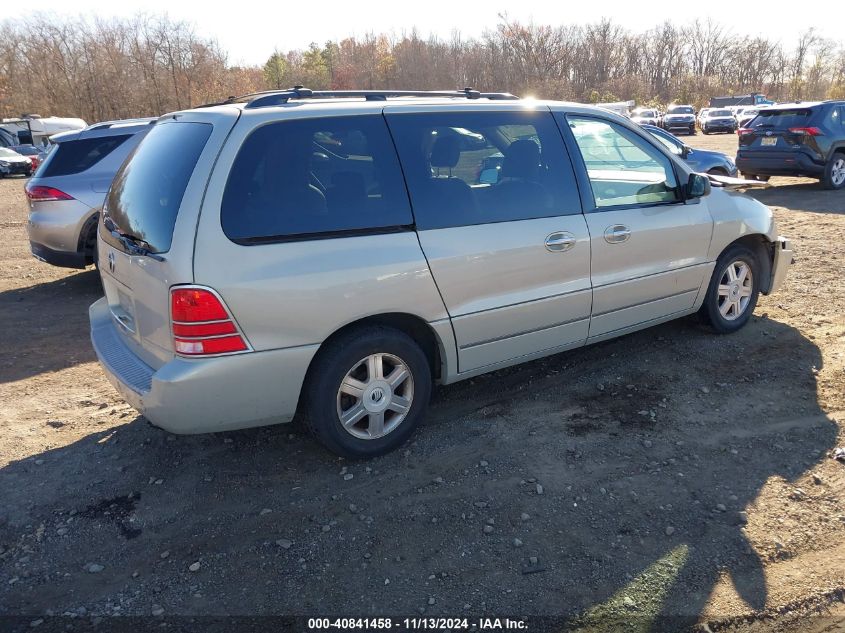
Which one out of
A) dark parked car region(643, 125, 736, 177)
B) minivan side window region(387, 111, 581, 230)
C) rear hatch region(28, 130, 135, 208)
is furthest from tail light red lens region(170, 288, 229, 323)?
dark parked car region(643, 125, 736, 177)

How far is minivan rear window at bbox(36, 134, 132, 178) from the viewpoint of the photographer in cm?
770

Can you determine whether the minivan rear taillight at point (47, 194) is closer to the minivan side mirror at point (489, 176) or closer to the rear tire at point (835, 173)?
the minivan side mirror at point (489, 176)

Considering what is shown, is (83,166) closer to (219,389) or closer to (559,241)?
(219,389)

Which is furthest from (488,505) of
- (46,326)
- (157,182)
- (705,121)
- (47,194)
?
(705,121)

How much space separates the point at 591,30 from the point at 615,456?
3559 inches

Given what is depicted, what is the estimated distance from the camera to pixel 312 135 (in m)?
3.42

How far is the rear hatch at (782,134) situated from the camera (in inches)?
519

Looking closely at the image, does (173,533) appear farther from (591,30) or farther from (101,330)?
(591,30)

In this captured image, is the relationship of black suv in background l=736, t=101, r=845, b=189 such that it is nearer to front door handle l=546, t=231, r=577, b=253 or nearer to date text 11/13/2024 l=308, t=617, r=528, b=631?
front door handle l=546, t=231, r=577, b=253

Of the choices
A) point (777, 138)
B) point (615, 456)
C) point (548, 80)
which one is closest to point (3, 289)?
point (615, 456)

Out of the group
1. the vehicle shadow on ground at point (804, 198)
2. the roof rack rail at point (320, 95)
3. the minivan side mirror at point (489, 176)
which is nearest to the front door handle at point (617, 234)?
the minivan side mirror at point (489, 176)

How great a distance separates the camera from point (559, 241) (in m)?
4.08

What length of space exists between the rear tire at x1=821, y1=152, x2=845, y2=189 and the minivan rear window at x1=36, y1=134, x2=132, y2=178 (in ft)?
42.6

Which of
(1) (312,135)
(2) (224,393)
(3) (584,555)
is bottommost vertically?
(3) (584,555)
